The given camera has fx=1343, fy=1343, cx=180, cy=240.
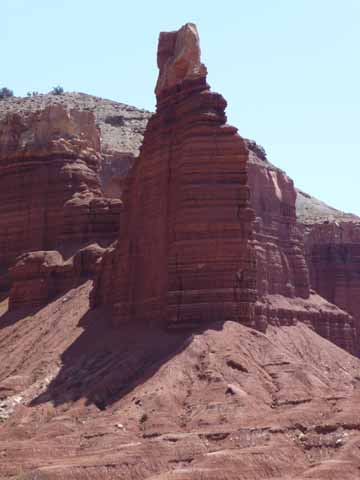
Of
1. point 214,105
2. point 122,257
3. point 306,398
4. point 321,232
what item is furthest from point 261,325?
point 321,232

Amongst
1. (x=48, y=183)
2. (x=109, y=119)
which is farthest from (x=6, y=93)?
(x=48, y=183)

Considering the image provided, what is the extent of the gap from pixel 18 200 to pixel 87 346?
22.7 meters

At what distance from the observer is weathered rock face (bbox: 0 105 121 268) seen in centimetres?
7981

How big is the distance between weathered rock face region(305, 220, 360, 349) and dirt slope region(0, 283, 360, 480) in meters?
33.3

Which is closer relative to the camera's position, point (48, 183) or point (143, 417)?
point (143, 417)

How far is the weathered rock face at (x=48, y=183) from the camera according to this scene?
7981cm

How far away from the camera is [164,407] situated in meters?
53.3

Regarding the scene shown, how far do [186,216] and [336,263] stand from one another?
45951 millimetres

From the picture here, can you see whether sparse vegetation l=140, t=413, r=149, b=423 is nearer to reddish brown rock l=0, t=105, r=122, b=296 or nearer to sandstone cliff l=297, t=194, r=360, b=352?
reddish brown rock l=0, t=105, r=122, b=296

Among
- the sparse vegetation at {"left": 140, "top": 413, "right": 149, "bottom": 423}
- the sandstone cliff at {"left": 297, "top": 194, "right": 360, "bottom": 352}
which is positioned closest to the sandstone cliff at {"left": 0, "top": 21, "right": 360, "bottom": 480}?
the sparse vegetation at {"left": 140, "top": 413, "right": 149, "bottom": 423}

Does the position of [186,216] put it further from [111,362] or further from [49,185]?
[49,185]

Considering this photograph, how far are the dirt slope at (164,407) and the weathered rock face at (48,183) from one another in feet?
30.8

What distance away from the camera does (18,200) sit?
279 ft

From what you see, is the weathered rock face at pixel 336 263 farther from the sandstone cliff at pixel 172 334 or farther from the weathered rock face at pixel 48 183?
the weathered rock face at pixel 48 183
